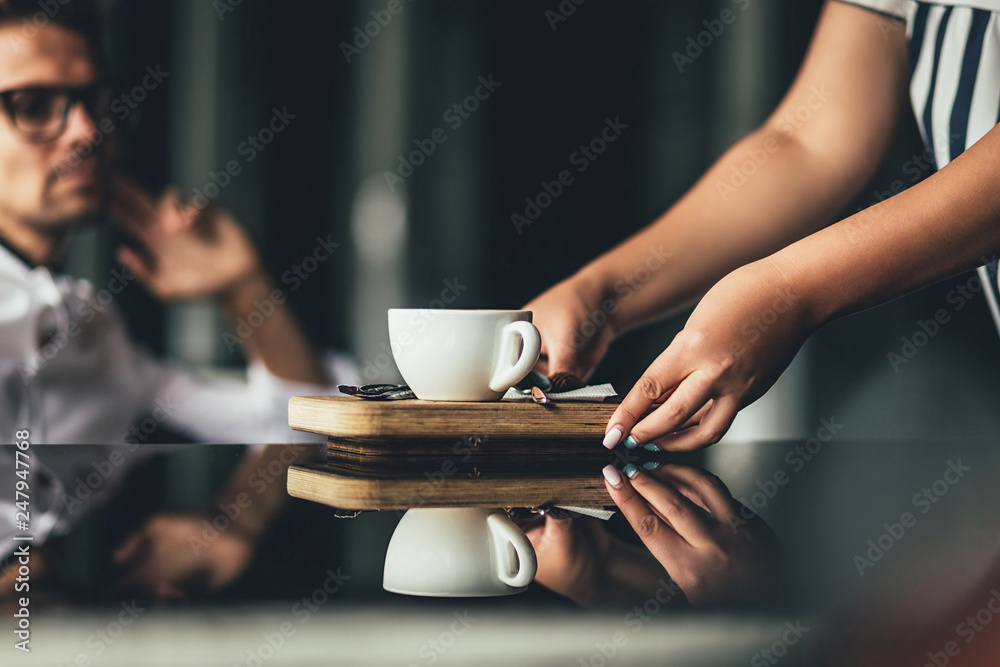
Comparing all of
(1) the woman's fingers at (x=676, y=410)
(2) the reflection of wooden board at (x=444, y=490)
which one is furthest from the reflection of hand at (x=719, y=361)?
(2) the reflection of wooden board at (x=444, y=490)

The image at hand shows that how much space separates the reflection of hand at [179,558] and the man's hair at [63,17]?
1.80m

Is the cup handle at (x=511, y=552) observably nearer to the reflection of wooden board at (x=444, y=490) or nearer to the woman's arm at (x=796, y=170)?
the reflection of wooden board at (x=444, y=490)

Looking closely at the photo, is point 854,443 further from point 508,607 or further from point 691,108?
point 691,108

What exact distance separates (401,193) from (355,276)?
24cm

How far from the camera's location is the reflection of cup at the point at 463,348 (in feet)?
2.53

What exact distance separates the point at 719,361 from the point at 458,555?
0.46 meters

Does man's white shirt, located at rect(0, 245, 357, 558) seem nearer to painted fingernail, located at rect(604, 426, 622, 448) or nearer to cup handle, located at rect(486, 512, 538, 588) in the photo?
painted fingernail, located at rect(604, 426, 622, 448)

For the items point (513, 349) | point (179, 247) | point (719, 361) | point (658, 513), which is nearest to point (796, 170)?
point (719, 361)

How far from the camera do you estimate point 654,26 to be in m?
2.25

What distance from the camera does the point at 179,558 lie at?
406 millimetres

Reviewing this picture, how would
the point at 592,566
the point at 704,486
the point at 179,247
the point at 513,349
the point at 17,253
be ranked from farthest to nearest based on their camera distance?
1. the point at 179,247
2. the point at 17,253
3. the point at 513,349
4. the point at 704,486
5. the point at 592,566

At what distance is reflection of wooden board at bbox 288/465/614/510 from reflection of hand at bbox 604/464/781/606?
0.03 m

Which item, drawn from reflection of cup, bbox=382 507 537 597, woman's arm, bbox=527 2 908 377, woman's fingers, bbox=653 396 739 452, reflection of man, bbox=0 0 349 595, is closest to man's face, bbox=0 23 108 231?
reflection of man, bbox=0 0 349 595

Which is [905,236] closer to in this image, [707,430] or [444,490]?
[707,430]
